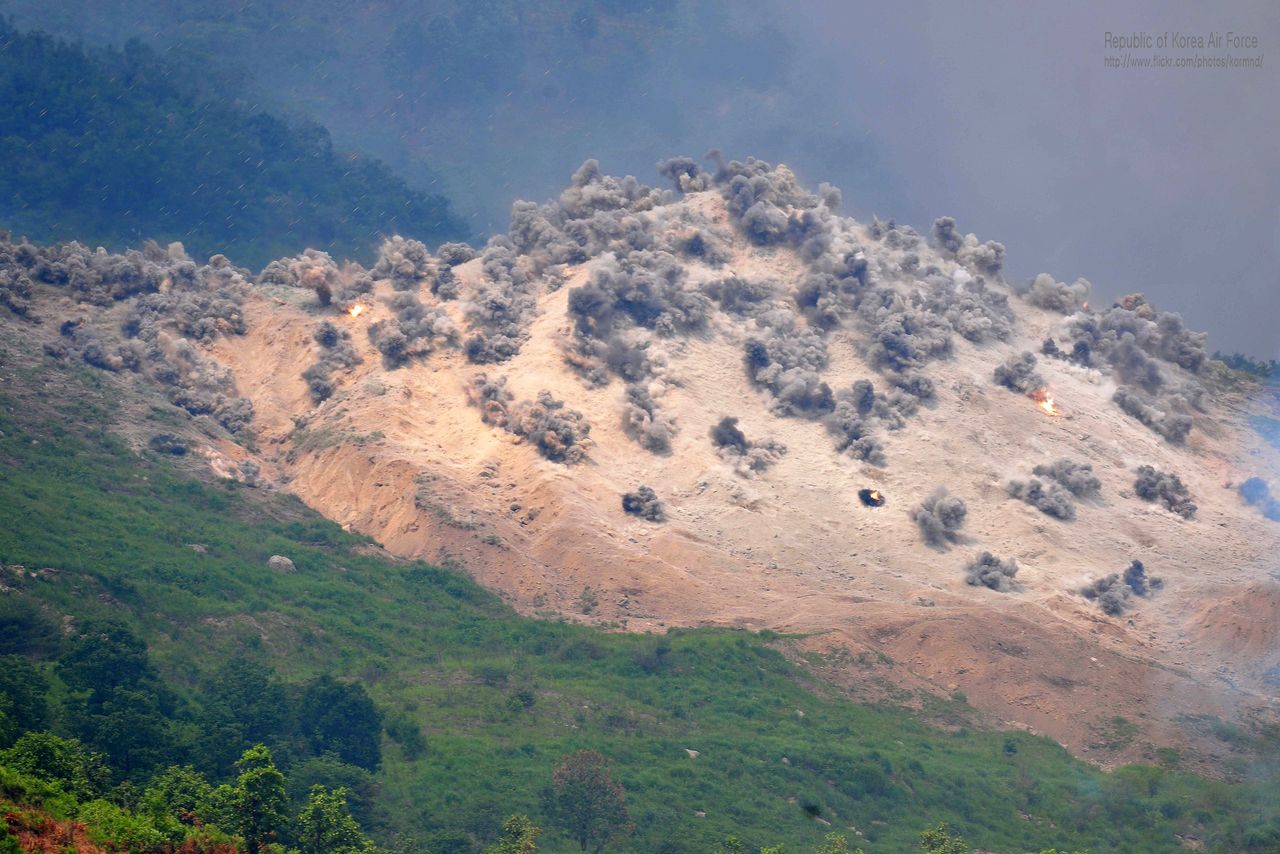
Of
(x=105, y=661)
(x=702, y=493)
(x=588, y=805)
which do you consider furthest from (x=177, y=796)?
(x=702, y=493)

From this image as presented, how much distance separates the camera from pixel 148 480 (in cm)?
7581

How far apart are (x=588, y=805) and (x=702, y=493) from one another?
92.5ft

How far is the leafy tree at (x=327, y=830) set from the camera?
45.1m

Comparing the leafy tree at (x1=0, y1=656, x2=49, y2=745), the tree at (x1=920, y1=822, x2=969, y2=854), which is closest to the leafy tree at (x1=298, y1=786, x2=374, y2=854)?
the leafy tree at (x1=0, y1=656, x2=49, y2=745)

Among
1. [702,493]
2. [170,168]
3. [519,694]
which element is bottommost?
[519,694]

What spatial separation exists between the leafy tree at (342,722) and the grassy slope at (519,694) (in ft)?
3.70

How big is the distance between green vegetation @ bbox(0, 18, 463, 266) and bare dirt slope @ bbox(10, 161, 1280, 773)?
37.1 metres

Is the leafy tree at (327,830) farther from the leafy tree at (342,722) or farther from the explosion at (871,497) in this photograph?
the explosion at (871,497)

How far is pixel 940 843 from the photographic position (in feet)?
168

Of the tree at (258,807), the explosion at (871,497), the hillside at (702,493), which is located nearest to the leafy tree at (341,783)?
the hillside at (702,493)

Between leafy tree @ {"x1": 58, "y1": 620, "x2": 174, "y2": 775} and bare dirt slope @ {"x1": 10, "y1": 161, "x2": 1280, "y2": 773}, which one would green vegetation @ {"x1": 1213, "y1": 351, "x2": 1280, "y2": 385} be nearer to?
bare dirt slope @ {"x1": 10, "y1": 161, "x2": 1280, "y2": 773}

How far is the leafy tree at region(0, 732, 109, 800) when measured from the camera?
41625 millimetres

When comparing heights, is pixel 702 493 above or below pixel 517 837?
above

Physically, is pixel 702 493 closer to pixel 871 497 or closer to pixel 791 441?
pixel 791 441
